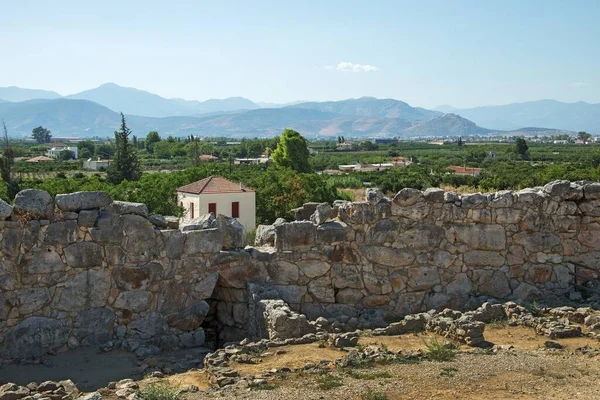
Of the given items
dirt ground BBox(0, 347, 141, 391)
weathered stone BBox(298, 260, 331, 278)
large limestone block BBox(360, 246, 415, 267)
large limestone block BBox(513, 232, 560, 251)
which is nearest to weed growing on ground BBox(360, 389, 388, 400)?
dirt ground BBox(0, 347, 141, 391)

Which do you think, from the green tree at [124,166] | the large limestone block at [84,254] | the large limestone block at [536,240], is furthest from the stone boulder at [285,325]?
the green tree at [124,166]

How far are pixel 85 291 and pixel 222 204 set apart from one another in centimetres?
2584

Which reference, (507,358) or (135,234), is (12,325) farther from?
(507,358)

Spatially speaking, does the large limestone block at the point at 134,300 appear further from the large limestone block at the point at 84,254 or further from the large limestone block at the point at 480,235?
the large limestone block at the point at 480,235

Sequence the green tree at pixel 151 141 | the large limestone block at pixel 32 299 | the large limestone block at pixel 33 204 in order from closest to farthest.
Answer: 1. the large limestone block at pixel 32 299
2. the large limestone block at pixel 33 204
3. the green tree at pixel 151 141

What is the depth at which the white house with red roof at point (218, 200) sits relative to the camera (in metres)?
34.3

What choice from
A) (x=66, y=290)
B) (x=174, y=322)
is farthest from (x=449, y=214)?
(x=66, y=290)

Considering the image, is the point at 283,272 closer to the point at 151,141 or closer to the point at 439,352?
the point at 439,352

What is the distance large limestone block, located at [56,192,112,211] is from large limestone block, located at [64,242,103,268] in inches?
19.7

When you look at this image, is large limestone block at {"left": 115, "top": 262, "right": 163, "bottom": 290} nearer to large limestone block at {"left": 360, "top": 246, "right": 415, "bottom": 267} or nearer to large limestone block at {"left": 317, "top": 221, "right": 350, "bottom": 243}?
large limestone block at {"left": 317, "top": 221, "right": 350, "bottom": 243}

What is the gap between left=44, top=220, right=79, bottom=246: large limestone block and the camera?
9.20 meters

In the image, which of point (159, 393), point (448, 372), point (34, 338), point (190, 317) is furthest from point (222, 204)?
point (159, 393)

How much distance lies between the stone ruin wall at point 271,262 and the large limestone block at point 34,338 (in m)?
0.01

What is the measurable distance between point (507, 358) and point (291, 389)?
8.83 feet
